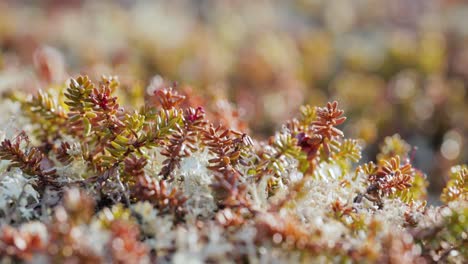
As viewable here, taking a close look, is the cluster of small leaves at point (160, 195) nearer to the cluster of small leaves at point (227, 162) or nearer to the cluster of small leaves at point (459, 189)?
the cluster of small leaves at point (227, 162)

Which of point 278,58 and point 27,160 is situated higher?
point 278,58

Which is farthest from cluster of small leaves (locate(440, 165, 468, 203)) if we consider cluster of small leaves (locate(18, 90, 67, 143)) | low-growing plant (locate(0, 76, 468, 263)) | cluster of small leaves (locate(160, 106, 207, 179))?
cluster of small leaves (locate(18, 90, 67, 143))

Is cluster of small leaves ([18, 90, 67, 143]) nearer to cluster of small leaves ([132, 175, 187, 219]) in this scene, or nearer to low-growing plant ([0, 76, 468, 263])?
low-growing plant ([0, 76, 468, 263])

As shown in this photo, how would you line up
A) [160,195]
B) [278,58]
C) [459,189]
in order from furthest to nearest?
[278,58] < [459,189] < [160,195]

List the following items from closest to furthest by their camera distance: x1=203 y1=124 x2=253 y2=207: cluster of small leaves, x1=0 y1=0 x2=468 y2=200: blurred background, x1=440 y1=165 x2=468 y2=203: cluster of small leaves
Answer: x1=203 y1=124 x2=253 y2=207: cluster of small leaves, x1=440 y1=165 x2=468 y2=203: cluster of small leaves, x1=0 y1=0 x2=468 y2=200: blurred background

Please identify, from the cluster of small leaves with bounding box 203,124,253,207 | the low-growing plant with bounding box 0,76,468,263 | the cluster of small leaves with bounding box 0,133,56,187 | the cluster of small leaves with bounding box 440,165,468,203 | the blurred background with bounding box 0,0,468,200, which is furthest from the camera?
the blurred background with bounding box 0,0,468,200

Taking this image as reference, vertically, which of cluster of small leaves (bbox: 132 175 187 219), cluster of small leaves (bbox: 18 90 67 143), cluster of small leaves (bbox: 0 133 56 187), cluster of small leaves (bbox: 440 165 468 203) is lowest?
cluster of small leaves (bbox: 132 175 187 219)

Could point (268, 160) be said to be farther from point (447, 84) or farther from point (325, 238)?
point (447, 84)

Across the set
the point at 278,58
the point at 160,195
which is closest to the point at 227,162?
the point at 160,195

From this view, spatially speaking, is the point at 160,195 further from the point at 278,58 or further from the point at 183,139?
the point at 278,58
